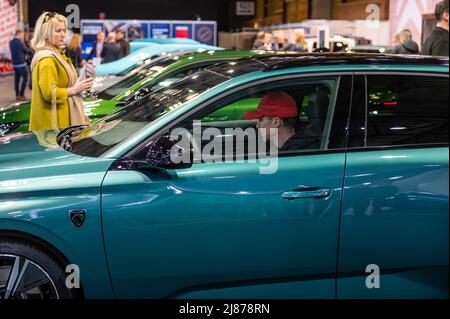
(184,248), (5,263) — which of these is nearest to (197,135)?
(184,248)

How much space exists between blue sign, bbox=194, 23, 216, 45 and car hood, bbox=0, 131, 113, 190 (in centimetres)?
2083

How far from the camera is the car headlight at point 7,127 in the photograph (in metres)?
5.90

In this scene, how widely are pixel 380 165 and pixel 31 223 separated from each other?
5.60 feet

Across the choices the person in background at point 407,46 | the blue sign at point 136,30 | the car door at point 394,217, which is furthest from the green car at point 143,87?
the blue sign at point 136,30

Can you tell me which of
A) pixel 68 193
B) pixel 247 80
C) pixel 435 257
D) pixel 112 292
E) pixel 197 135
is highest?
pixel 247 80

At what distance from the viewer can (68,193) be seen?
3105 millimetres

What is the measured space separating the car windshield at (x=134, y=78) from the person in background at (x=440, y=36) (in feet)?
9.92

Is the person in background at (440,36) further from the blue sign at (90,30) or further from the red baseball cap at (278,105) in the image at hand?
the blue sign at (90,30)

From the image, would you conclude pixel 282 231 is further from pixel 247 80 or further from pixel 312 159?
pixel 247 80

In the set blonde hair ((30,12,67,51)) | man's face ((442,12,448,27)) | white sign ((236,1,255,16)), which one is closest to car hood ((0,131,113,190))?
blonde hair ((30,12,67,51))

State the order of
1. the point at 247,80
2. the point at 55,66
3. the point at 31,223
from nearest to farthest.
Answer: the point at 31,223
the point at 247,80
the point at 55,66

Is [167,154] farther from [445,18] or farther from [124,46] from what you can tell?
[124,46]

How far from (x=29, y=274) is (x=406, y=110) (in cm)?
209

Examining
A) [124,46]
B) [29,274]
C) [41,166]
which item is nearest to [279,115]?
[41,166]
